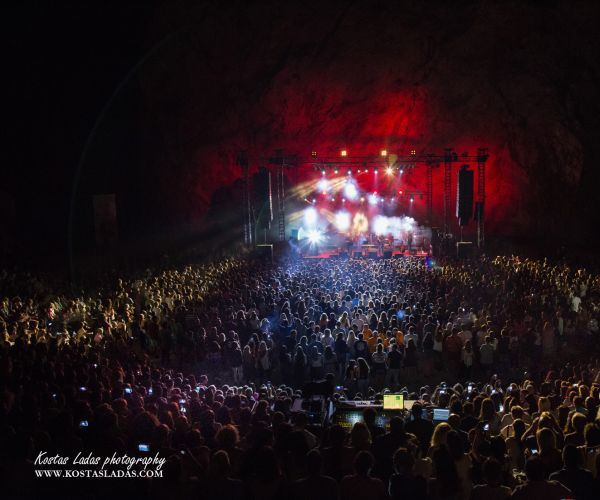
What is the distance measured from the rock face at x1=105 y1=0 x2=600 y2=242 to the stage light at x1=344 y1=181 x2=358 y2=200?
208 inches

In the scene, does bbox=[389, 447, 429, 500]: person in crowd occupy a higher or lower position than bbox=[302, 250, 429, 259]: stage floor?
higher

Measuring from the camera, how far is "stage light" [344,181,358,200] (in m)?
35.8

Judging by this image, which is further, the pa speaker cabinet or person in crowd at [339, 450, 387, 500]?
the pa speaker cabinet

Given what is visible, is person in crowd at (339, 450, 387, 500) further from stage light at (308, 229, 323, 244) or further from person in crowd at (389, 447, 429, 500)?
stage light at (308, 229, 323, 244)

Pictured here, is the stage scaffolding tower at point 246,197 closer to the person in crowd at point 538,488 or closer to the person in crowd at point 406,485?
the person in crowd at point 406,485

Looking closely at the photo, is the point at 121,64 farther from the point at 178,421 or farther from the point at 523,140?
the point at 178,421

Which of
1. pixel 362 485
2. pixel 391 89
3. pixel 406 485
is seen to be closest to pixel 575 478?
pixel 406 485

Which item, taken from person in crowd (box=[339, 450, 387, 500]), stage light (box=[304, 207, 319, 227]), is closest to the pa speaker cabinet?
stage light (box=[304, 207, 319, 227])

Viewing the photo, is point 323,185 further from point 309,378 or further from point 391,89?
point 309,378

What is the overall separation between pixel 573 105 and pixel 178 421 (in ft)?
82.5

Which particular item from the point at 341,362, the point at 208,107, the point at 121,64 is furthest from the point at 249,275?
the point at 121,64

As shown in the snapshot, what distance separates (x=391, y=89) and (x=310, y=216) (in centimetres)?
1155

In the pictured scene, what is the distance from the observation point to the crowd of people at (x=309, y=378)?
4016 mm

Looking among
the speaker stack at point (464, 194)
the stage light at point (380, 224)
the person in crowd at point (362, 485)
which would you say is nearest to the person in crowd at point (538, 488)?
the person in crowd at point (362, 485)
